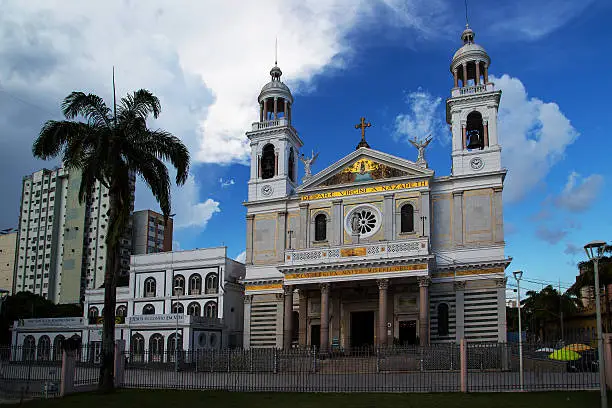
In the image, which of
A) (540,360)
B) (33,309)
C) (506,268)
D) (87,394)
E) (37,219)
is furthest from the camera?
(37,219)

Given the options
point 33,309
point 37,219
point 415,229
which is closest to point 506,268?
point 415,229

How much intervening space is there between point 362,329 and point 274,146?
49.5 feet

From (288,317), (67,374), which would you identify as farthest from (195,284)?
(67,374)

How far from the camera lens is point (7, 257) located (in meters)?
107

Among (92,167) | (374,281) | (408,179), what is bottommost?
(374,281)

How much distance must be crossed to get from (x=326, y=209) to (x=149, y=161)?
67.7 ft

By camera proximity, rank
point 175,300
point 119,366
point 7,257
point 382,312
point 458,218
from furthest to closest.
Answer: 1. point 7,257
2. point 175,300
3. point 458,218
4. point 382,312
5. point 119,366

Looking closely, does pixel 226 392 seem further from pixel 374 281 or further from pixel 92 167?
pixel 374 281

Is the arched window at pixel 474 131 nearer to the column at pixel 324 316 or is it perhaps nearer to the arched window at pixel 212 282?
the column at pixel 324 316

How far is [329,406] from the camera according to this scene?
1844cm

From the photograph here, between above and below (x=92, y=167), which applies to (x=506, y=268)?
below

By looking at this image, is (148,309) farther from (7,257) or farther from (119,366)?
(7,257)

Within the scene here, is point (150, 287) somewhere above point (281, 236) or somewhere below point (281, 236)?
below

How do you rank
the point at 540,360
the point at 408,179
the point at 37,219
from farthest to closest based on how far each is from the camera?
the point at 37,219 < the point at 408,179 < the point at 540,360
